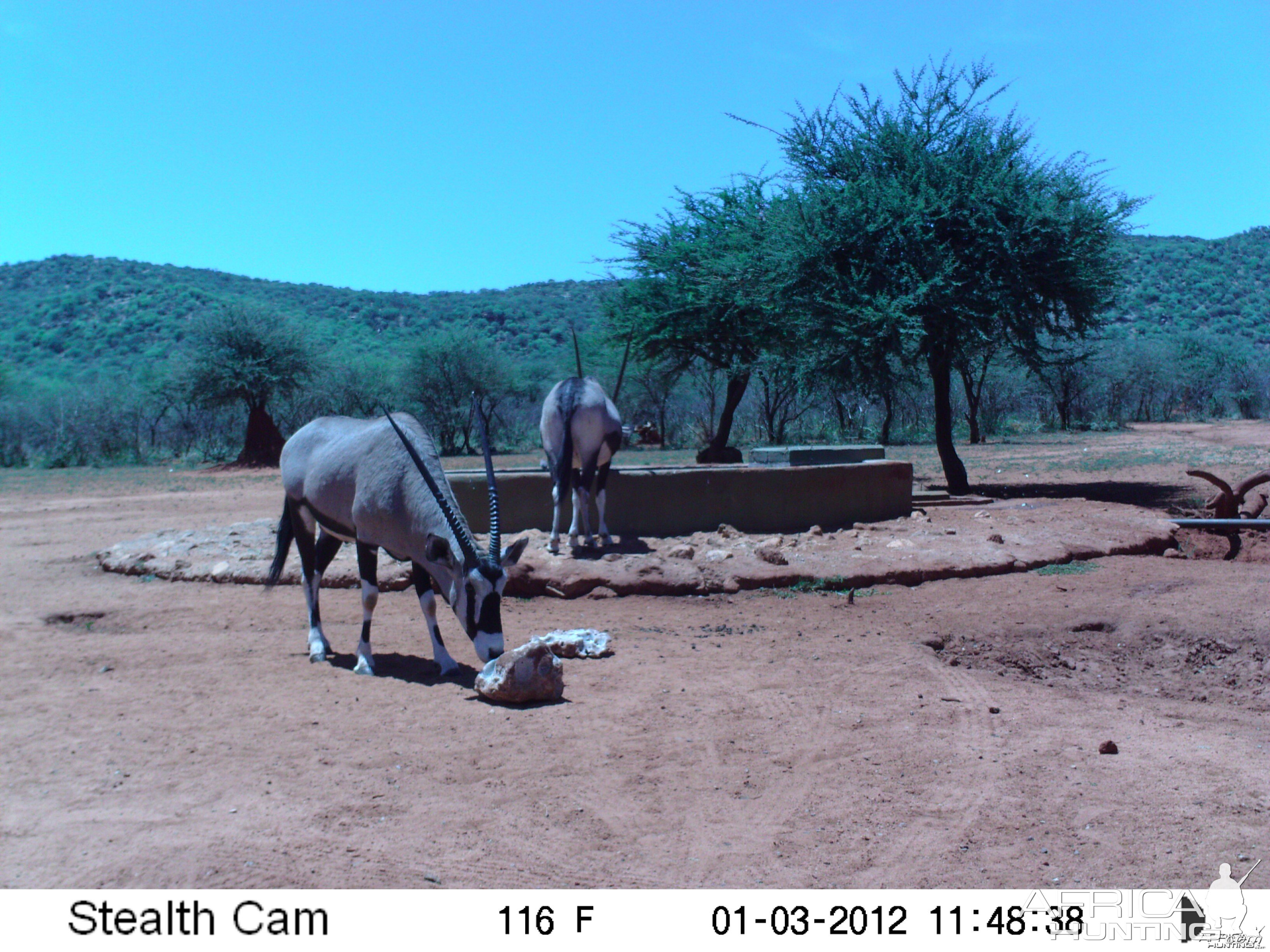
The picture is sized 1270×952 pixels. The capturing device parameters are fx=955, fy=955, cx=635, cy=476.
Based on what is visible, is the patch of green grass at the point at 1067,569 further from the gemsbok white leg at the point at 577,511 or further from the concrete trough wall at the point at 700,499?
the gemsbok white leg at the point at 577,511

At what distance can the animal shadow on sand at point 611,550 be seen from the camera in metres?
9.40

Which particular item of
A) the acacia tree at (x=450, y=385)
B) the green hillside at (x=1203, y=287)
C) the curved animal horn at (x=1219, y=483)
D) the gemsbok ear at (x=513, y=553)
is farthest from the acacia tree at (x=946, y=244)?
the green hillside at (x=1203, y=287)

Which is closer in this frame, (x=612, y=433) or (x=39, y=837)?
(x=39, y=837)

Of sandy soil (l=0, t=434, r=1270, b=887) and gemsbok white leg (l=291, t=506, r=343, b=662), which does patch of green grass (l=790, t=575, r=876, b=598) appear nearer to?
sandy soil (l=0, t=434, r=1270, b=887)

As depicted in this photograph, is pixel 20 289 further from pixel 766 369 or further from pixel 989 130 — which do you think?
pixel 989 130

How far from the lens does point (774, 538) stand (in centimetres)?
1011

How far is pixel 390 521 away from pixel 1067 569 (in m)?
6.62

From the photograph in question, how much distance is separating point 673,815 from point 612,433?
5923 mm

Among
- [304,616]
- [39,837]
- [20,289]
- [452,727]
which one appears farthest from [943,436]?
[20,289]

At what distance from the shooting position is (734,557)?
9320mm

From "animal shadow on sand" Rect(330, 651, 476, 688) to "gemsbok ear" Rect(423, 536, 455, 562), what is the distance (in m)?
0.75

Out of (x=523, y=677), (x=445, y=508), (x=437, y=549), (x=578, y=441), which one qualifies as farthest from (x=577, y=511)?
(x=523, y=677)

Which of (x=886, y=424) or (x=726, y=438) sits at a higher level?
(x=886, y=424)

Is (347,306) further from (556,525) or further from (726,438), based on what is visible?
(556,525)
